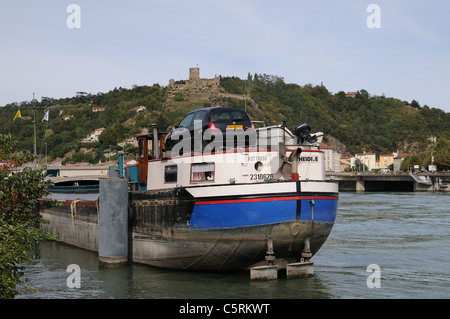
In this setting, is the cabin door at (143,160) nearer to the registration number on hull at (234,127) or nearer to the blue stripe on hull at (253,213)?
the registration number on hull at (234,127)

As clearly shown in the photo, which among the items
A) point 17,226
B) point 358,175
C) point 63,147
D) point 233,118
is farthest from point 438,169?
point 17,226

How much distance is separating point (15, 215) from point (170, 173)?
31.6 feet

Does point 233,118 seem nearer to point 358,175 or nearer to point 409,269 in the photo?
point 409,269

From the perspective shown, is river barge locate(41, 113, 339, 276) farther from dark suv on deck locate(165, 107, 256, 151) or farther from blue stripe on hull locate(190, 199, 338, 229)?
dark suv on deck locate(165, 107, 256, 151)

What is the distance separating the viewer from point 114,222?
2153 cm

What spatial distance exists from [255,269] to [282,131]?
16.5 ft


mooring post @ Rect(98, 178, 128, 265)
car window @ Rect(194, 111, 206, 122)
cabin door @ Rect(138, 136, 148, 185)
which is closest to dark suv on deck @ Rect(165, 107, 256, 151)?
car window @ Rect(194, 111, 206, 122)

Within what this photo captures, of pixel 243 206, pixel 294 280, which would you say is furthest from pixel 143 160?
pixel 294 280

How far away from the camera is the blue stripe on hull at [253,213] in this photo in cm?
1794

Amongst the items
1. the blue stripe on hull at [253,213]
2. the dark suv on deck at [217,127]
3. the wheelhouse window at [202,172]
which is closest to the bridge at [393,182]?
the dark suv on deck at [217,127]

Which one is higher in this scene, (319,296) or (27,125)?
(27,125)

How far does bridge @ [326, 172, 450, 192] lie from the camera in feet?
367

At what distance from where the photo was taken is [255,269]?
1800 cm
